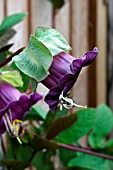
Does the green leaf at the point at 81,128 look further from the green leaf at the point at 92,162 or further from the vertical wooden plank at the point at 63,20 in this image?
the vertical wooden plank at the point at 63,20

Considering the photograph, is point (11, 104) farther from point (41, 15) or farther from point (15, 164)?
point (41, 15)

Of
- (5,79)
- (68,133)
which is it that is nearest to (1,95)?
(5,79)

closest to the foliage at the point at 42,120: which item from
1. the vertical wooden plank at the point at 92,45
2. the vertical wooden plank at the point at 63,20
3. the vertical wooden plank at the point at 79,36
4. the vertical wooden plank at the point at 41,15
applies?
the vertical wooden plank at the point at 41,15

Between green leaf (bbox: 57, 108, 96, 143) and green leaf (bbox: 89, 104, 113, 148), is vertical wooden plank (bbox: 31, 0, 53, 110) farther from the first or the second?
green leaf (bbox: 57, 108, 96, 143)

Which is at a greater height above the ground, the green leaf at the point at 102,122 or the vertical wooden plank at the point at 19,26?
the vertical wooden plank at the point at 19,26

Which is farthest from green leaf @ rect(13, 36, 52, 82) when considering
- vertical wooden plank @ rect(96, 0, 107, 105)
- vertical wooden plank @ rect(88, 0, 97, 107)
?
vertical wooden plank @ rect(96, 0, 107, 105)
